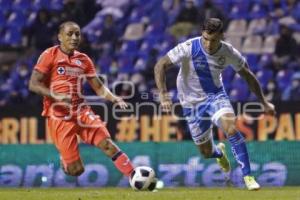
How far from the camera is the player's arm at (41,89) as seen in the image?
12.5 meters

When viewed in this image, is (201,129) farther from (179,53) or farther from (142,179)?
(142,179)

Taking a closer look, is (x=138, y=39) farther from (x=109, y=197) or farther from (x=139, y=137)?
(x=109, y=197)

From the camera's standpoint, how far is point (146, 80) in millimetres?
22250

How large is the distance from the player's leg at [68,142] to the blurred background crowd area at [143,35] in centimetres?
817

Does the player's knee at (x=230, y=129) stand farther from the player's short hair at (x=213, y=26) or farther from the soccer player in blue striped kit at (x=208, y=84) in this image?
the player's short hair at (x=213, y=26)

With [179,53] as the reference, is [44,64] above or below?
below

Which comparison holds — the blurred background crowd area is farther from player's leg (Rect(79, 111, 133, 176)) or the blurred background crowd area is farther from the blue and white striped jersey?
player's leg (Rect(79, 111, 133, 176))

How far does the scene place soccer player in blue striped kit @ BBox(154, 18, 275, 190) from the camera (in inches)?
496

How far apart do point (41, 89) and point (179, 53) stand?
7.13ft

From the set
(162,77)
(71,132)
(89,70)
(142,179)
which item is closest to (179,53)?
(162,77)

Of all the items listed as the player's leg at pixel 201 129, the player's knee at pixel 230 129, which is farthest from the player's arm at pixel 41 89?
the player's knee at pixel 230 129

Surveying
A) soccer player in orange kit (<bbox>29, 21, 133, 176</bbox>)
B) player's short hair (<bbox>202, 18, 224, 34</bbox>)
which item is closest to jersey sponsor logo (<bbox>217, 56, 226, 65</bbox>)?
player's short hair (<bbox>202, 18, 224, 34</bbox>)

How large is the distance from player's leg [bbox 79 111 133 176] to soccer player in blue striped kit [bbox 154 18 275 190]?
A: 1.01 metres

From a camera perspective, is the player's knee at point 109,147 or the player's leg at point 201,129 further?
the player's leg at point 201,129
